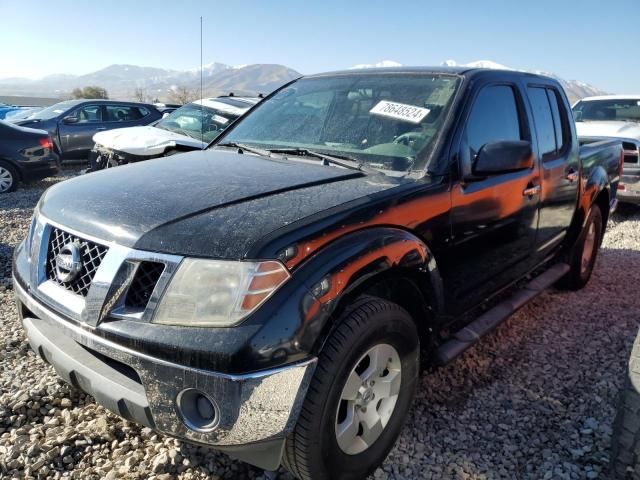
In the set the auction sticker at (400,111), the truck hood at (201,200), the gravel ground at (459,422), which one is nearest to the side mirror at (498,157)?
the auction sticker at (400,111)

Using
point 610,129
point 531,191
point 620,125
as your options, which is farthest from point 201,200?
point 620,125

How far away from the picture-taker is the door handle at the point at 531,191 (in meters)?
3.11

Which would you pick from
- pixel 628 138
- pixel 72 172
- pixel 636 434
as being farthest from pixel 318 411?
pixel 72 172

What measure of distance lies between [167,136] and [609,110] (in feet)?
25.4

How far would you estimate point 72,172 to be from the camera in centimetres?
1145

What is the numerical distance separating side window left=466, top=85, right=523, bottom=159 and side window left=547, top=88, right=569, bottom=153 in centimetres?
65

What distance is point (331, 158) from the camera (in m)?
2.67

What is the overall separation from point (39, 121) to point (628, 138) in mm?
11079

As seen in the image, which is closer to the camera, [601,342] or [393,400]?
[393,400]

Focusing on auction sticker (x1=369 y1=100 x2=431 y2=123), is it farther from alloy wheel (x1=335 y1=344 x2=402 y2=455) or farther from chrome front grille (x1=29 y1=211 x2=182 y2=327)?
chrome front grille (x1=29 y1=211 x2=182 y2=327)

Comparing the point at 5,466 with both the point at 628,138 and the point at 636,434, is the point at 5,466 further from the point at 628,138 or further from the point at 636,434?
the point at 628,138

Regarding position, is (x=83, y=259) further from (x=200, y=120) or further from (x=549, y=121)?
(x=200, y=120)

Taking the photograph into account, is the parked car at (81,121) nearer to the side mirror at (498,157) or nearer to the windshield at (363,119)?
the windshield at (363,119)

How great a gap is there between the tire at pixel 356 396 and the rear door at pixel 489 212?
0.55m
